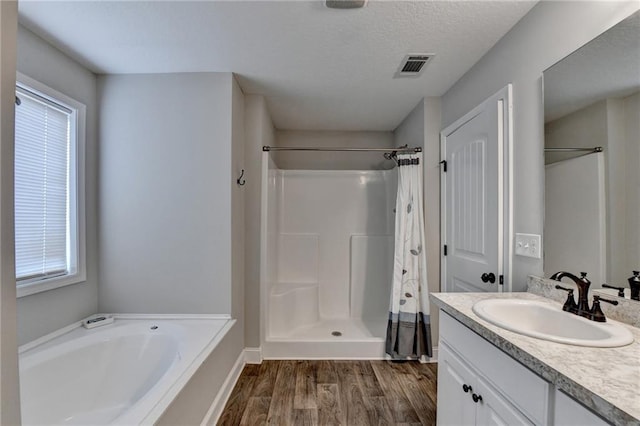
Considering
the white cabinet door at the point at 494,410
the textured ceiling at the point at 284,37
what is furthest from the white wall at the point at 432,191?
the white cabinet door at the point at 494,410

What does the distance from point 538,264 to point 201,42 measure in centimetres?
228

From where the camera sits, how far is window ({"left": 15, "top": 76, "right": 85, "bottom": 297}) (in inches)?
62.5

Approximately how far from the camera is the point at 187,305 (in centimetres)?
211

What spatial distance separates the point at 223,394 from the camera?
190cm

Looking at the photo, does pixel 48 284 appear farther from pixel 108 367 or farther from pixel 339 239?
pixel 339 239

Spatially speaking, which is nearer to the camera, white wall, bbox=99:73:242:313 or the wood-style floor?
the wood-style floor

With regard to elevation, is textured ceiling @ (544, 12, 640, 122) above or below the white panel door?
above

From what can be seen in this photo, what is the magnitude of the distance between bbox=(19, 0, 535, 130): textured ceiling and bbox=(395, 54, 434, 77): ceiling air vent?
0.05 m

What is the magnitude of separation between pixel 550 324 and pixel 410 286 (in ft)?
4.34

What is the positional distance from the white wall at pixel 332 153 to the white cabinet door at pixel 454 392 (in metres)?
2.62

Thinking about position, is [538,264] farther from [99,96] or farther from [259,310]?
[99,96]

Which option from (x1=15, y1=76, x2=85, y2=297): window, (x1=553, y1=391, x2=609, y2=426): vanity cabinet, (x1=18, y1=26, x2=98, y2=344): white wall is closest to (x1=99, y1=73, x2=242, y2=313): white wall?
(x1=18, y1=26, x2=98, y2=344): white wall

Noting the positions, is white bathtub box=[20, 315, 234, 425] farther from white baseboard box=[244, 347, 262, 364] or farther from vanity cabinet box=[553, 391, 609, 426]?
vanity cabinet box=[553, 391, 609, 426]

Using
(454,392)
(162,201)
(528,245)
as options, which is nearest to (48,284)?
(162,201)
